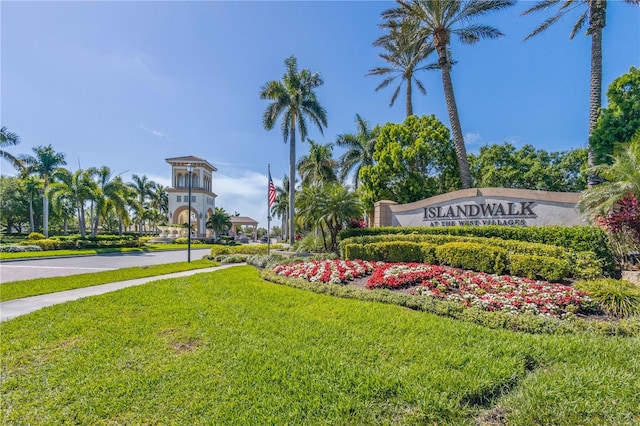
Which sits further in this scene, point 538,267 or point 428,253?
point 428,253

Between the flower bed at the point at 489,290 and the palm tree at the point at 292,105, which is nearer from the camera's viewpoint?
the flower bed at the point at 489,290

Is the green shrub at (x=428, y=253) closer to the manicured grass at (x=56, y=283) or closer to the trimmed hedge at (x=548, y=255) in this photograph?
the trimmed hedge at (x=548, y=255)

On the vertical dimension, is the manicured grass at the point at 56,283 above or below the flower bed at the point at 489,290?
below

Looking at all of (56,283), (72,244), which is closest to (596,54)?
(56,283)

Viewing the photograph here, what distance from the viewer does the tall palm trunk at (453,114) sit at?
1580 centimetres

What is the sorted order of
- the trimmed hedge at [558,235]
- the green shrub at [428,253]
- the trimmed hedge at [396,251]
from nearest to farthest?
the trimmed hedge at [558,235] → the green shrub at [428,253] → the trimmed hedge at [396,251]

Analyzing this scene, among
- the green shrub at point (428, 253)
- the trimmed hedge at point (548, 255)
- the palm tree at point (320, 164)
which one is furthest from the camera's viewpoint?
the palm tree at point (320, 164)

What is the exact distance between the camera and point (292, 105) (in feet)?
73.9

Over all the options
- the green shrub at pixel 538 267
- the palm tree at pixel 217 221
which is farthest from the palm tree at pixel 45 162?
the green shrub at pixel 538 267

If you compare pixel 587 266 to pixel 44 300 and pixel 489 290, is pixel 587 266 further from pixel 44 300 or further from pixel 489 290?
pixel 44 300

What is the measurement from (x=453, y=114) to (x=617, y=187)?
9.22m

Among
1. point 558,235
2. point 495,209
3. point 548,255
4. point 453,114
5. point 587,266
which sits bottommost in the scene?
point 587,266

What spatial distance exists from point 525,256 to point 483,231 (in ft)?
9.77

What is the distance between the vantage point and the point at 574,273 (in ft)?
25.4
